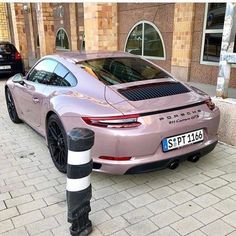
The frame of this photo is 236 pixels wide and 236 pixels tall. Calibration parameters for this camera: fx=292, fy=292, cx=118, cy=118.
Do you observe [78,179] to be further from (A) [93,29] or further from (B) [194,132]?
(A) [93,29]

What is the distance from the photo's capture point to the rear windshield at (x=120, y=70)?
3.38 metres

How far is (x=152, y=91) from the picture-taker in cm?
314

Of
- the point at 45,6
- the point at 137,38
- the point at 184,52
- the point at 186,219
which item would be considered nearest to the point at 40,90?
the point at 186,219

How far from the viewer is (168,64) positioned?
7867 millimetres

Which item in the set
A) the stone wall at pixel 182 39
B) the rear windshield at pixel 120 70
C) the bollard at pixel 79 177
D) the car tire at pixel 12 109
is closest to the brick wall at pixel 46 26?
the stone wall at pixel 182 39

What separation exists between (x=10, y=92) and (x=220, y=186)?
13.1 feet

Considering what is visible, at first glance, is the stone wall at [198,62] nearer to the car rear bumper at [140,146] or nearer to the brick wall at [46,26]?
the car rear bumper at [140,146]

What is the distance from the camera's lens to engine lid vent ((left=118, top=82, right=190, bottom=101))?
9.89 feet

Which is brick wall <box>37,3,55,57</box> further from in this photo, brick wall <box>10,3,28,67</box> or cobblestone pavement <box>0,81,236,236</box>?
cobblestone pavement <box>0,81,236,236</box>

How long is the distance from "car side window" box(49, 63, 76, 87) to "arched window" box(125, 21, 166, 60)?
4.74m

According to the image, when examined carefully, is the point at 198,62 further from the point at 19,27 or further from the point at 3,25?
the point at 3,25

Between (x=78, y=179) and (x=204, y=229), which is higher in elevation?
(x=78, y=179)

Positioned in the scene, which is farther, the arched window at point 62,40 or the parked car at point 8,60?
the arched window at point 62,40

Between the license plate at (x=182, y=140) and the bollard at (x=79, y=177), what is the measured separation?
0.88 metres
